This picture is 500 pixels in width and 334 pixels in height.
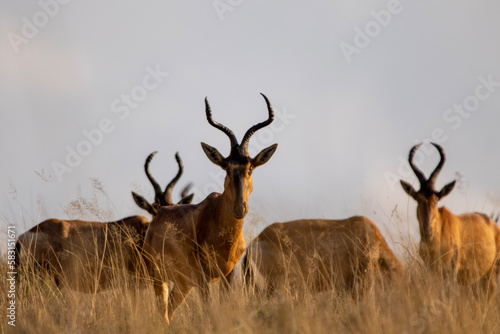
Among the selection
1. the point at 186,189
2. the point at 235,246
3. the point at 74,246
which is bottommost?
the point at 235,246

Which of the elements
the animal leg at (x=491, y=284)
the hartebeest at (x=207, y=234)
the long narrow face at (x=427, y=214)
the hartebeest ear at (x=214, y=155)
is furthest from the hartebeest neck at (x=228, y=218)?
the long narrow face at (x=427, y=214)

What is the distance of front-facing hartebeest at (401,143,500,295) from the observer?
1153 centimetres

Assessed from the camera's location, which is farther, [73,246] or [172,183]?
[172,183]

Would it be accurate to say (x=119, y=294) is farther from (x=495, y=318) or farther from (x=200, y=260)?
(x=495, y=318)

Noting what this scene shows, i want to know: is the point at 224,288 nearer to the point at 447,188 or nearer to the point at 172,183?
the point at 172,183

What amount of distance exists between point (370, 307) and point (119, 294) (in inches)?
114

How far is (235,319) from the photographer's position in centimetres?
546

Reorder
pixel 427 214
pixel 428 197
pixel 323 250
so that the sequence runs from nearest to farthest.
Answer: pixel 323 250
pixel 427 214
pixel 428 197

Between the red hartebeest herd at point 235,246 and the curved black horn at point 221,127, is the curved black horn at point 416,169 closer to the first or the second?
the red hartebeest herd at point 235,246

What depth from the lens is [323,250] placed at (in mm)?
10523

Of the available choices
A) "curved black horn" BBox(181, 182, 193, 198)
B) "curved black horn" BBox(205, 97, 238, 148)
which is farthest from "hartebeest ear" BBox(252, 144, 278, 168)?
"curved black horn" BBox(181, 182, 193, 198)

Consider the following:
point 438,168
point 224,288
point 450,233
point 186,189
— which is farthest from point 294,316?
point 186,189

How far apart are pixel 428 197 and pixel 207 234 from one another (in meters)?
5.92

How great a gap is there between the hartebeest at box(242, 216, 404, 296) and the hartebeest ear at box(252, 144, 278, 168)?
2579 mm
